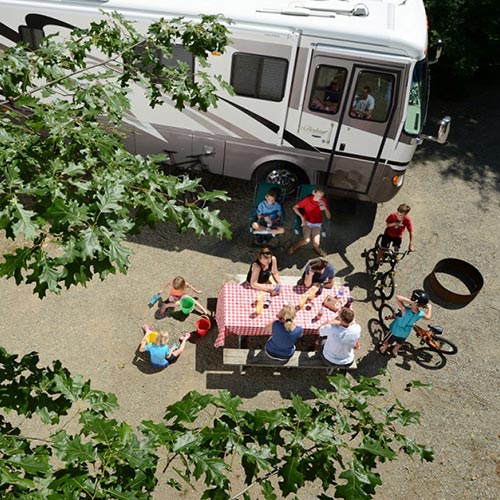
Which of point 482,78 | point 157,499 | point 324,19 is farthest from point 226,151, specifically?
point 482,78

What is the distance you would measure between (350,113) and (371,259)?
2.65m

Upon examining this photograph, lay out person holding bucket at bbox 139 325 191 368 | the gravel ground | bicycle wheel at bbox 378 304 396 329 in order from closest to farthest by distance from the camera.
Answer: the gravel ground, person holding bucket at bbox 139 325 191 368, bicycle wheel at bbox 378 304 396 329

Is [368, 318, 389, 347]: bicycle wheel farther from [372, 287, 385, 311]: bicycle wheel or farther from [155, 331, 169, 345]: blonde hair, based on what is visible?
[155, 331, 169, 345]: blonde hair

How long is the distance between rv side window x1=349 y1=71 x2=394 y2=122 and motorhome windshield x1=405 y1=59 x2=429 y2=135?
40 cm

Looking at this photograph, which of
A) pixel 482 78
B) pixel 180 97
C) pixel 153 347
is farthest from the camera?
pixel 482 78

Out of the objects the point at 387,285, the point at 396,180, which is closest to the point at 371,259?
the point at 387,285

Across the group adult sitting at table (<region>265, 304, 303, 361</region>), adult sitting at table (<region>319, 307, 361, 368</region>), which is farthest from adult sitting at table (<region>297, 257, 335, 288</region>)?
adult sitting at table (<region>265, 304, 303, 361</region>)

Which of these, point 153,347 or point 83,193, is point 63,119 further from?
point 153,347

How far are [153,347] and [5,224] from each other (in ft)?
13.7

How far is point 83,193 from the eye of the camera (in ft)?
11.5

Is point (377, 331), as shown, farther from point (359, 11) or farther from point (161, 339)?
point (359, 11)

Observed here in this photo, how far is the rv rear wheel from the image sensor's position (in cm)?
935

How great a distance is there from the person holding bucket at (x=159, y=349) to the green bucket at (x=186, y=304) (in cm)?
55

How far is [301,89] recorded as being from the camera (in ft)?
27.2
